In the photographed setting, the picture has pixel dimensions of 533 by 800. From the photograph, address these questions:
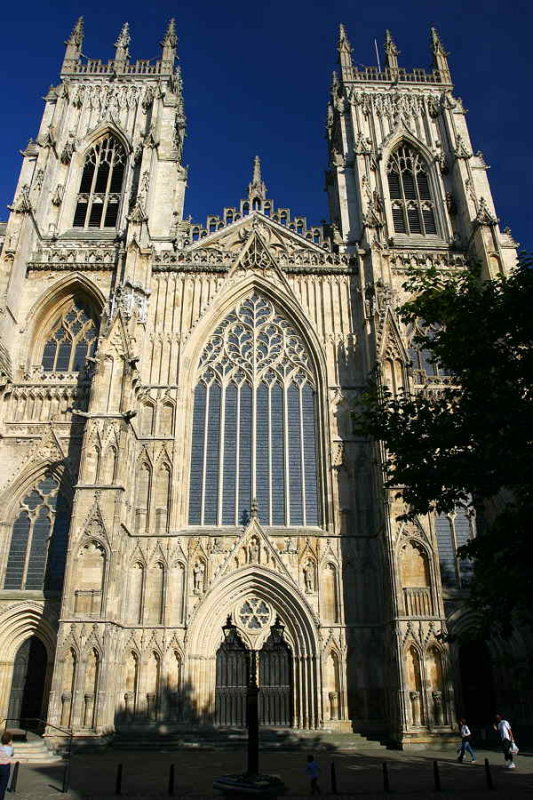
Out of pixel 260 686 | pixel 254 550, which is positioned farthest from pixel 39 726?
pixel 254 550

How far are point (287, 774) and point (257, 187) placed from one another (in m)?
23.8

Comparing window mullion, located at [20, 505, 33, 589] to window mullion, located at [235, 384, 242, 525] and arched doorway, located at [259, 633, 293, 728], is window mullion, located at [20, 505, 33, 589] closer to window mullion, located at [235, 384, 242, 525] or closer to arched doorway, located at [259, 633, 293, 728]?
window mullion, located at [235, 384, 242, 525]

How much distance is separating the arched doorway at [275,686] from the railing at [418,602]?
12.8ft

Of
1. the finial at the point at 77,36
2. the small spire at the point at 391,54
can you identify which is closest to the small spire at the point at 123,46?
the finial at the point at 77,36

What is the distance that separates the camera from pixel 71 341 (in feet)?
81.8

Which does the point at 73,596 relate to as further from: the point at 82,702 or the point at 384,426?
the point at 384,426

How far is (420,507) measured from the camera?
11.5 metres

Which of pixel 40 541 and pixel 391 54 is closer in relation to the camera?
pixel 40 541

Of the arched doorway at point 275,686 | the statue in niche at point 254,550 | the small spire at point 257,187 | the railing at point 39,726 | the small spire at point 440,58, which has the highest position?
the small spire at point 440,58

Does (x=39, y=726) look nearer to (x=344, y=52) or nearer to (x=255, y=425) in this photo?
(x=255, y=425)

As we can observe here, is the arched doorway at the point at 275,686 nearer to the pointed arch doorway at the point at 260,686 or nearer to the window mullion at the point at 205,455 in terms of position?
the pointed arch doorway at the point at 260,686

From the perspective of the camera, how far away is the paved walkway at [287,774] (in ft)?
37.6

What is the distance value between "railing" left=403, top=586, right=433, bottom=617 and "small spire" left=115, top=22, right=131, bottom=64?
32543 millimetres

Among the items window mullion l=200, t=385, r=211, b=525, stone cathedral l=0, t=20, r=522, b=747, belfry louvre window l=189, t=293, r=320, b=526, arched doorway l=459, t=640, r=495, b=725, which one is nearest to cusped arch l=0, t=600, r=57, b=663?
stone cathedral l=0, t=20, r=522, b=747
